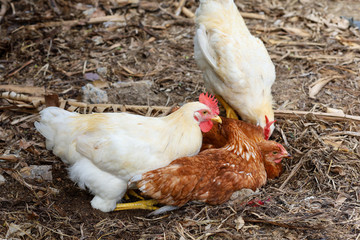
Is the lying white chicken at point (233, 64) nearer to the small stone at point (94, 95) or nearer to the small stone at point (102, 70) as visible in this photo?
the small stone at point (94, 95)

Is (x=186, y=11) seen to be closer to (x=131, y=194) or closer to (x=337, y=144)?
(x=337, y=144)

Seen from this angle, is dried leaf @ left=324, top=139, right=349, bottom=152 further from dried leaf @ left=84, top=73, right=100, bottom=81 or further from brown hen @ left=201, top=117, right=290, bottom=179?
dried leaf @ left=84, top=73, right=100, bottom=81

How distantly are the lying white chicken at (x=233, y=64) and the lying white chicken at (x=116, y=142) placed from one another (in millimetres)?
812

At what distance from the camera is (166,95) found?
5.75 m

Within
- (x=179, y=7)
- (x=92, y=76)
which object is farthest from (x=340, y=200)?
(x=179, y=7)

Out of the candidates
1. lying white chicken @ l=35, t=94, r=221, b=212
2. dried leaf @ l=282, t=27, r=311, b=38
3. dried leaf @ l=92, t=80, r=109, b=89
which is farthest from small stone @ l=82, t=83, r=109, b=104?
dried leaf @ l=282, t=27, r=311, b=38

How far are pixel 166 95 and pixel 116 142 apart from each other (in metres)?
2.16

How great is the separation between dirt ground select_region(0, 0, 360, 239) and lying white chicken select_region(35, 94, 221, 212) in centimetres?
38

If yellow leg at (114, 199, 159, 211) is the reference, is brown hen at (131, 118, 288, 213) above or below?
above

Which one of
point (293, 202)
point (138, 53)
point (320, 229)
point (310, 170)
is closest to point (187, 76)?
point (138, 53)

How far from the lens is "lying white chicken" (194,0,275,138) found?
Result: 4750 millimetres

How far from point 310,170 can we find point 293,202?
693 millimetres

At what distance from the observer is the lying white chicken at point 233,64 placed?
15.6 ft

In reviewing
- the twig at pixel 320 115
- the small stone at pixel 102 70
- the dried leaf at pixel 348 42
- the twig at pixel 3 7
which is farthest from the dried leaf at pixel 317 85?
the twig at pixel 3 7
